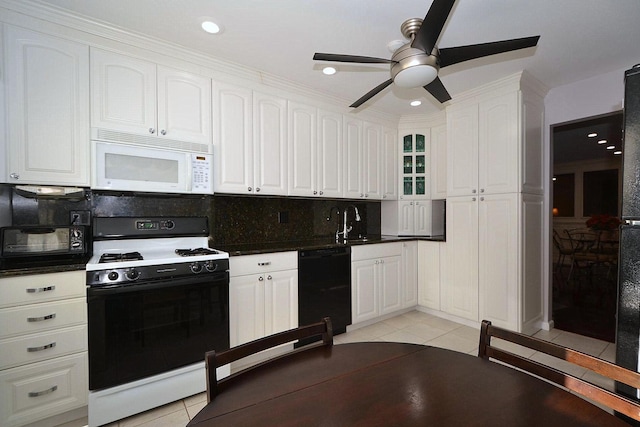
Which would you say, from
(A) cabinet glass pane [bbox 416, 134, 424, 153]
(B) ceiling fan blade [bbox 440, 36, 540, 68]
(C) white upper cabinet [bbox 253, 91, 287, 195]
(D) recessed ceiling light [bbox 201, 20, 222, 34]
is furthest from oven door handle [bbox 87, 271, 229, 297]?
(A) cabinet glass pane [bbox 416, 134, 424, 153]

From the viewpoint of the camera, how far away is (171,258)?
1.91m

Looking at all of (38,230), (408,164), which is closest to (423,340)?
(408,164)

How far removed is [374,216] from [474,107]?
1815mm

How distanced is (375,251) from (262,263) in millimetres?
1379

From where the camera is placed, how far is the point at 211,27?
201 cm

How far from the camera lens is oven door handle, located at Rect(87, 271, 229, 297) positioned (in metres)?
1.67

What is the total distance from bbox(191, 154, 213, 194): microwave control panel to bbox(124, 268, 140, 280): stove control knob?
2.58 feet

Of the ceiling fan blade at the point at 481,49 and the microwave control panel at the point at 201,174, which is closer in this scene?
the ceiling fan blade at the point at 481,49

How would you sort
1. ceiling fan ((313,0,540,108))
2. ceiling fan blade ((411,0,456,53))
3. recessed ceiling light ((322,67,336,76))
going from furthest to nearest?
recessed ceiling light ((322,67,336,76)) < ceiling fan ((313,0,540,108)) < ceiling fan blade ((411,0,456,53))

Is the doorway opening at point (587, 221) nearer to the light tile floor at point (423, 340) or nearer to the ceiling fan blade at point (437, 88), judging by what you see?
the light tile floor at point (423, 340)

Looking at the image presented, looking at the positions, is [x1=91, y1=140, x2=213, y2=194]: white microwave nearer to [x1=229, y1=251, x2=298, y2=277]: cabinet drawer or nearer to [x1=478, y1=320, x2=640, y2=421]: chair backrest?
[x1=229, y1=251, x2=298, y2=277]: cabinet drawer

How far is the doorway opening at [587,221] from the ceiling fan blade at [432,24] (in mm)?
2527

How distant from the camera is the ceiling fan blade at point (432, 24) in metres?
1.27

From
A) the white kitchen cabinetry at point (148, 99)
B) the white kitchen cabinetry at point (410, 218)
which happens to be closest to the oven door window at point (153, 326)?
the white kitchen cabinetry at point (148, 99)
